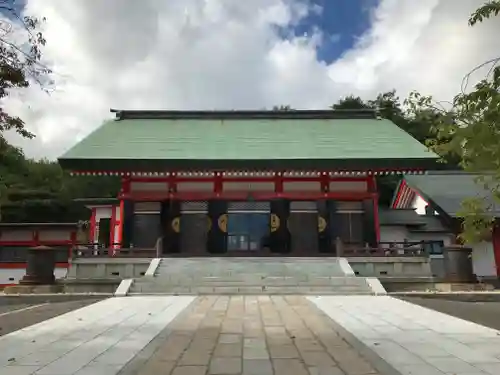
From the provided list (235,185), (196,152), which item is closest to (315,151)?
(235,185)

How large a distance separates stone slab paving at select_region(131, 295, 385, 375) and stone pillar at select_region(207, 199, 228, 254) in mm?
10115

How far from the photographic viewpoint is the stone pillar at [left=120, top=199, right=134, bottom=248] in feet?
61.9

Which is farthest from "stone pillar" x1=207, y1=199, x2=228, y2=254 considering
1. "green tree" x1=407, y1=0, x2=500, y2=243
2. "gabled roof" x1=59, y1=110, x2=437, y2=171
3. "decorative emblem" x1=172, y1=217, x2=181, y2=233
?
"green tree" x1=407, y1=0, x2=500, y2=243

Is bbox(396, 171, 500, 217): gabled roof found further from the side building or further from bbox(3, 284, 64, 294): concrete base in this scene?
bbox(3, 284, 64, 294): concrete base

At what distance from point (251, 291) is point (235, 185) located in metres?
7.43

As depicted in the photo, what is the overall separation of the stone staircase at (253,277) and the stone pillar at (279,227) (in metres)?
1.93

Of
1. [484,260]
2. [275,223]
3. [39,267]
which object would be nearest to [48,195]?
[39,267]

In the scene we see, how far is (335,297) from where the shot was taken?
11.9 m

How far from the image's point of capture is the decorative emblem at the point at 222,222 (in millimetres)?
19359

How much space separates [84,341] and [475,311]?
761 cm

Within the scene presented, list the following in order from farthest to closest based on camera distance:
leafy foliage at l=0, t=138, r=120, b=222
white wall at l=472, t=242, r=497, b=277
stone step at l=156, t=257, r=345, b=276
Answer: leafy foliage at l=0, t=138, r=120, b=222 → white wall at l=472, t=242, r=497, b=277 → stone step at l=156, t=257, r=345, b=276

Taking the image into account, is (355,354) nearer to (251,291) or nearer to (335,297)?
(335,297)

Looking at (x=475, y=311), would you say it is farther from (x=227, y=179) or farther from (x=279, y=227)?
(x=227, y=179)

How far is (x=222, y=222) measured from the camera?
19391 mm
